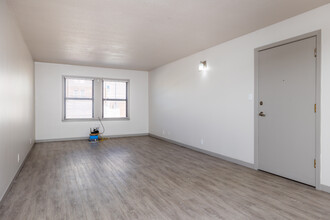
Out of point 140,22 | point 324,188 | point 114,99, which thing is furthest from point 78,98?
point 324,188

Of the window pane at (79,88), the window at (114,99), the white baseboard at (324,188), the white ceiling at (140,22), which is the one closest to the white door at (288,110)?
the white baseboard at (324,188)

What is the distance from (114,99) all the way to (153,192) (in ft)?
17.3

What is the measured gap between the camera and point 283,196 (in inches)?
104

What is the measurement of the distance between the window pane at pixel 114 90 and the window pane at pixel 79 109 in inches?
24.8

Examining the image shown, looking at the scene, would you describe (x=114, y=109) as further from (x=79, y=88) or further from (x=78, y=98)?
(x=79, y=88)

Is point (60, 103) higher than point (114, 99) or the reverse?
the reverse

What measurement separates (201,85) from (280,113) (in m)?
2.06

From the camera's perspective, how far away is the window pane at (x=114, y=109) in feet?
24.6

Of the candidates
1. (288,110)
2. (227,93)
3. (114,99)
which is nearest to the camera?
(288,110)

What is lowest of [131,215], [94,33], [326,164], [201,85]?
[131,215]

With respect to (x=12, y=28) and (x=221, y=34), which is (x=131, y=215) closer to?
(x=12, y=28)

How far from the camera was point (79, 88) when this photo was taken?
278 inches

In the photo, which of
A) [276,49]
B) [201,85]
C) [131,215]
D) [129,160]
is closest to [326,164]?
[276,49]

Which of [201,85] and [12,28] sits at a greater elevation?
[12,28]
